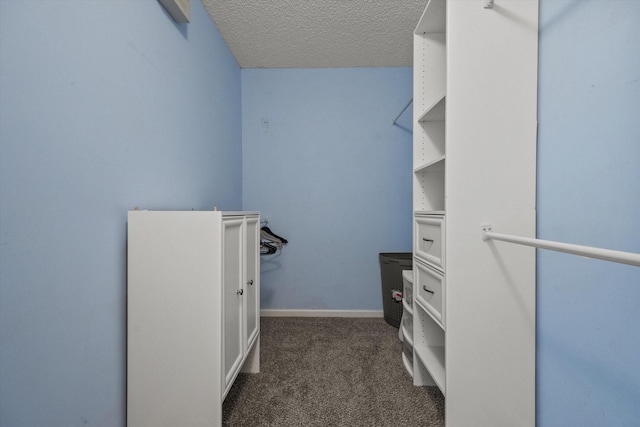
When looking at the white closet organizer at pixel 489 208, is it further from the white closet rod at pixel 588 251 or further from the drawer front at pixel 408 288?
the drawer front at pixel 408 288

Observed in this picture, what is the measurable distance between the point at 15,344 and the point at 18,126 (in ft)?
1.83

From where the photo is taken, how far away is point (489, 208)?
1.04 meters

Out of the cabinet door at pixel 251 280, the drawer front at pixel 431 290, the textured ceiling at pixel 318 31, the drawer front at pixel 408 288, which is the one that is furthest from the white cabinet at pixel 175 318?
the textured ceiling at pixel 318 31

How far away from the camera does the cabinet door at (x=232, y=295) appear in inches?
40.8

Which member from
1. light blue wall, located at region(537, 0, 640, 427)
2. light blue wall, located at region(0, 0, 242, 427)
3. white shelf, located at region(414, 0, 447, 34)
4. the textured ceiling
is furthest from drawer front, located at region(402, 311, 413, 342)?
the textured ceiling

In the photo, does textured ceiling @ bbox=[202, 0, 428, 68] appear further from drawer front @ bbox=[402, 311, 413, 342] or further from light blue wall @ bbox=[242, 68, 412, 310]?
drawer front @ bbox=[402, 311, 413, 342]

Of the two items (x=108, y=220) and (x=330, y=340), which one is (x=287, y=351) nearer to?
(x=330, y=340)

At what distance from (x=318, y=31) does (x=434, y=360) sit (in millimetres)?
2252

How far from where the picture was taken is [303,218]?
238cm

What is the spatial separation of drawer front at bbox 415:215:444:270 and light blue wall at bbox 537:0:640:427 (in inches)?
14.6

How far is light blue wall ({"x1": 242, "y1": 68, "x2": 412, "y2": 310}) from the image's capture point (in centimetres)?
236

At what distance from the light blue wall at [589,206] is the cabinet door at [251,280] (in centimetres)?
129

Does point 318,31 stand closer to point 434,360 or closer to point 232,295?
point 232,295

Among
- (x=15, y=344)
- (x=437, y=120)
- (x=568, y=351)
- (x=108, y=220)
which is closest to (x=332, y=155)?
(x=437, y=120)
